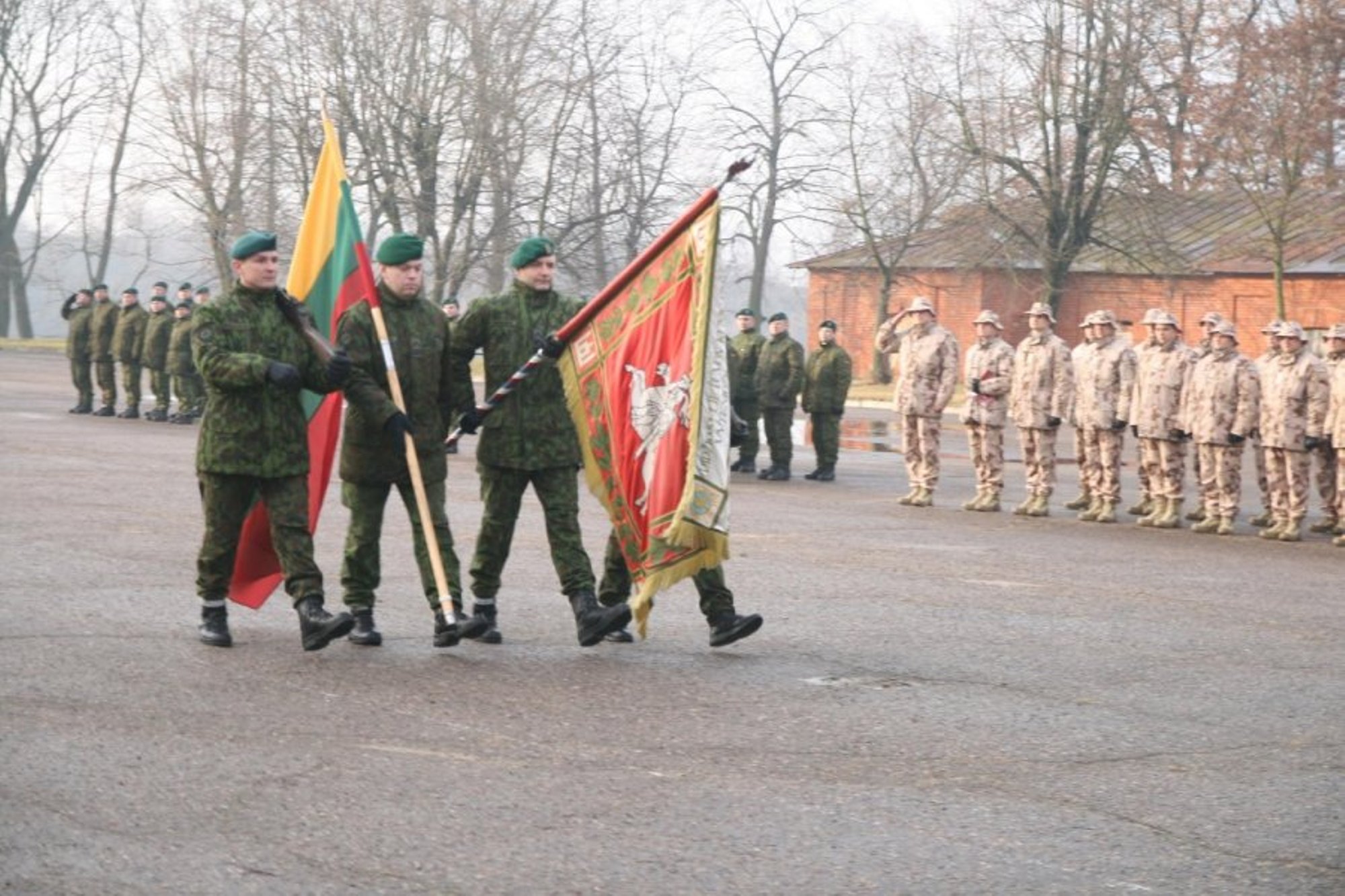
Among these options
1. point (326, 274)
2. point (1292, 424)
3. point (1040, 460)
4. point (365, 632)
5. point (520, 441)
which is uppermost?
point (326, 274)

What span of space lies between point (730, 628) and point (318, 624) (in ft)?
6.48

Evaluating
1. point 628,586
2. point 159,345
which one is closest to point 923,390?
point 628,586

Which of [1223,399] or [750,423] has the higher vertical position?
[1223,399]

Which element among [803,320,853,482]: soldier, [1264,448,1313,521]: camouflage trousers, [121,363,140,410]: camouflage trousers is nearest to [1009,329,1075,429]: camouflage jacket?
[1264,448,1313,521]: camouflage trousers

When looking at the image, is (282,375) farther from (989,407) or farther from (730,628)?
(989,407)

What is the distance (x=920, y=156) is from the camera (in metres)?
58.8

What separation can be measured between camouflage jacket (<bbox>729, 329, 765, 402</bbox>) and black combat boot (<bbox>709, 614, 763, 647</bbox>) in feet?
46.0

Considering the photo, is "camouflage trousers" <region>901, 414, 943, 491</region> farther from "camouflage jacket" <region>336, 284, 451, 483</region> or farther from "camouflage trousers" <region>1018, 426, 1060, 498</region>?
"camouflage jacket" <region>336, 284, 451, 483</region>

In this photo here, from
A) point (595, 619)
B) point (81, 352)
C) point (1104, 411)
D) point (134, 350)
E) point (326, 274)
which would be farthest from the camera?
point (81, 352)

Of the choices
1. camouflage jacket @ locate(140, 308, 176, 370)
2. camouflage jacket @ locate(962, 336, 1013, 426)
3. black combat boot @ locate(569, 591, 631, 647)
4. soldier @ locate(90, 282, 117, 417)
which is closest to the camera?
black combat boot @ locate(569, 591, 631, 647)

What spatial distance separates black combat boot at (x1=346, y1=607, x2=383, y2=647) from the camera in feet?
31.6

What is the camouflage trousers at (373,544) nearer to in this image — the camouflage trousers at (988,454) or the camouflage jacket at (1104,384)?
the camouflage trousers at (988,454)

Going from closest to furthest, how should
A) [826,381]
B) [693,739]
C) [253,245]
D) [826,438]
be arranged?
[693,739] < [253,245] < [826,438] < [826,381]

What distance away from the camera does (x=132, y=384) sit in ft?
98.8
